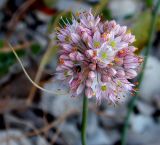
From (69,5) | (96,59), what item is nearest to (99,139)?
(69,5)

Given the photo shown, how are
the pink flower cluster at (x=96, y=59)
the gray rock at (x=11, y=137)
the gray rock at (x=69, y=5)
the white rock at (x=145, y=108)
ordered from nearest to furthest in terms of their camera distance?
1. the pink flower cluster at (x=96, y=59)
2. the gray rock at (x=11, y=137)
3. the white rock at (x=145, y=108)
4. the gray rock at (x=69, y=5)

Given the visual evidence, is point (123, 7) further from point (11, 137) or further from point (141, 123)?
point (11, 137)

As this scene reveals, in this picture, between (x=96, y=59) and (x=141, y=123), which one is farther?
(x=141, y=123)

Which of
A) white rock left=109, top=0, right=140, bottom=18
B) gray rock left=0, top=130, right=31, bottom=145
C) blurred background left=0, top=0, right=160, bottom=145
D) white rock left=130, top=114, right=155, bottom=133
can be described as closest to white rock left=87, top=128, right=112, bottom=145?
blurred background left=0, top=0, right=160, bottom=145

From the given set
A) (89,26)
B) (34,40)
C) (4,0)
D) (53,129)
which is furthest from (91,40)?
(4,0)

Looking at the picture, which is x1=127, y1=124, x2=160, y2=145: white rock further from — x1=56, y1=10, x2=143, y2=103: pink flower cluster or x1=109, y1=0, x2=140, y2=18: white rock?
x1=56, y1=10, x2=143, y2=103: pink flower cluster

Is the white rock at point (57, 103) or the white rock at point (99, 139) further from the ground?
the white rock at point (57, 103)

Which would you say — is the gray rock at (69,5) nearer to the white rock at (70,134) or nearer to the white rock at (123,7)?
the white rock at (123,7)

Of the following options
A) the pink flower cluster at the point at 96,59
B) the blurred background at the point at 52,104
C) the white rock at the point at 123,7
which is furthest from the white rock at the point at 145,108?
the pink flower cluster at the point at 96,59
